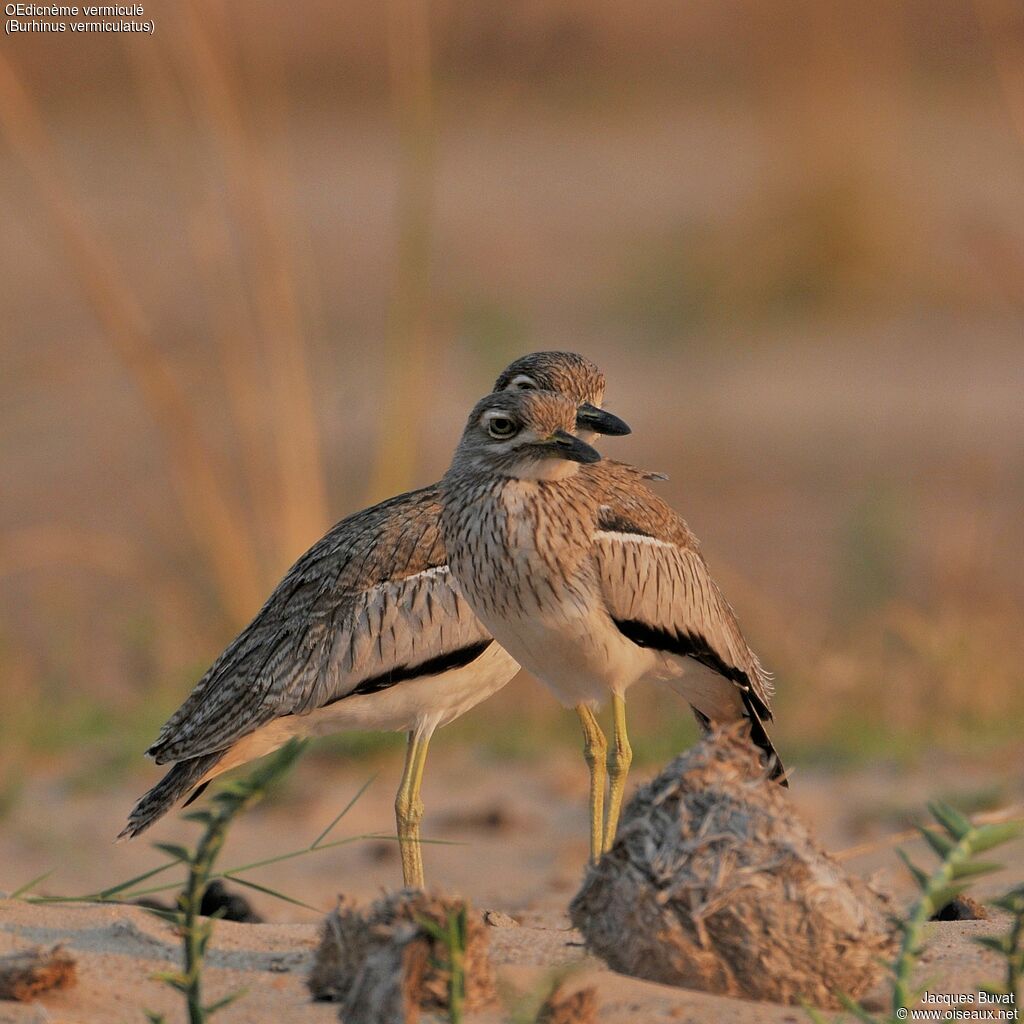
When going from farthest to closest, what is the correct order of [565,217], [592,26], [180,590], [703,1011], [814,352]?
1. [565,217]
2. [814,352]
3. [180,590]
4. [592,26]
5. [703,1011]

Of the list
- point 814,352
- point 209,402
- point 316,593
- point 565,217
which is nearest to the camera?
point 316,593

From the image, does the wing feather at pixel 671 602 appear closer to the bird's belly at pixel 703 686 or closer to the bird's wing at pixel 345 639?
the bird's belly at pixel 703 686

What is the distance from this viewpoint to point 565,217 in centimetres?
1638

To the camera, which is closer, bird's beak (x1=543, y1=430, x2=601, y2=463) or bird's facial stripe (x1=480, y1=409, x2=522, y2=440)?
bird's beak (x1=543, y1=430, x2=601, y2=463)

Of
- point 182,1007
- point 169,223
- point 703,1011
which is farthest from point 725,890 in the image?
point 169,223

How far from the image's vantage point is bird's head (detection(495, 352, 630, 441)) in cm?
408

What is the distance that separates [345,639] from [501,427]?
0.73 meters

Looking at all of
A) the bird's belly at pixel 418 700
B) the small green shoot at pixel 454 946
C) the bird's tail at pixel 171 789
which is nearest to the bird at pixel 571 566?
the bird's belly at pixel 418 700

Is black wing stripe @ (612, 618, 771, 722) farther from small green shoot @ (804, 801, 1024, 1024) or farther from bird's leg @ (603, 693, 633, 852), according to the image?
small green shoot @ (804, 801, 1024, 1024)

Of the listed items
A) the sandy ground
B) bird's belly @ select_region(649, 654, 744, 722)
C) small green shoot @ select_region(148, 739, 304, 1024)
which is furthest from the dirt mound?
bird's belly @ select_region(649, 654, 744, 722)

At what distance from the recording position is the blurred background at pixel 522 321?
616cm

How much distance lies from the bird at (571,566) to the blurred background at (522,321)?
4.42ft

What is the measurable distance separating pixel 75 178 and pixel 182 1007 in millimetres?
14851

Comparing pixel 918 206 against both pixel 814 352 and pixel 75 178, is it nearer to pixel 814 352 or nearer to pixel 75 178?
pixel 814 352
